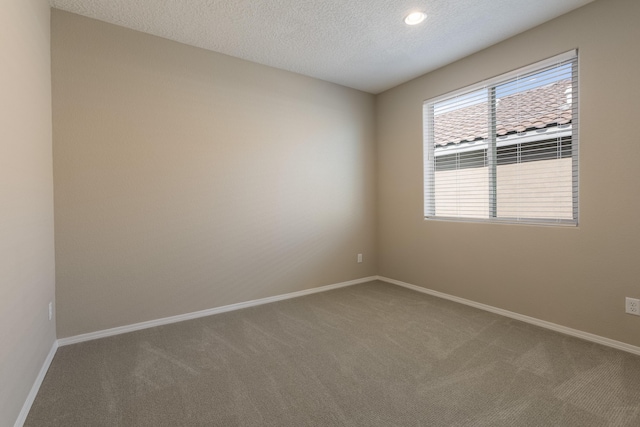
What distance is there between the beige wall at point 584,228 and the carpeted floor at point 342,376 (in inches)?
12.3

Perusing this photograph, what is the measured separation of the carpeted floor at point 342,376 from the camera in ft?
5.41

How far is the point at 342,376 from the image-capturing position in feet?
6.63

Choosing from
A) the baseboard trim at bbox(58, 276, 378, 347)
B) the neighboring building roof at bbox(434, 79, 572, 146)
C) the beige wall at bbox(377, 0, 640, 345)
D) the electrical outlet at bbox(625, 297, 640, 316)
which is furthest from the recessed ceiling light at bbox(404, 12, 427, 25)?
the baseboard trim at bbox(58, 276, 378, 347)

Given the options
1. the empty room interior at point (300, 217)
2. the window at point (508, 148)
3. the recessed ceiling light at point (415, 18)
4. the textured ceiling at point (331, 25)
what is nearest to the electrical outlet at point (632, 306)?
the empty room interior at point (300, 217)

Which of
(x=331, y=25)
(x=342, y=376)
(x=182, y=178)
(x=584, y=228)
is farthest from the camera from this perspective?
(x=182, y=178)

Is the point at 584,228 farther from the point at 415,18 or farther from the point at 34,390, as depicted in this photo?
the point at 34,390

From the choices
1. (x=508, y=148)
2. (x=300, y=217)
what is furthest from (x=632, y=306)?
(x=300, y=217)

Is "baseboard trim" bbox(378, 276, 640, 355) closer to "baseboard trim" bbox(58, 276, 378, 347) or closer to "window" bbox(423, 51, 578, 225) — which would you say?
"window" bbox(423, 51, 578, 225)

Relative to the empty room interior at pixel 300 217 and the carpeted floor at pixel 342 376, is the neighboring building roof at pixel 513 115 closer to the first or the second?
the empty room interior at pixel 300 217

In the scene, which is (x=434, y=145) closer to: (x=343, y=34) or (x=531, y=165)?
(x=531, y=165)

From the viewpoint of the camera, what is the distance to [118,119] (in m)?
2.72

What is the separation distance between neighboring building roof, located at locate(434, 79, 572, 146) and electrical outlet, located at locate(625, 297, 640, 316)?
151 centimetres

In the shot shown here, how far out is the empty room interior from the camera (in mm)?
1776

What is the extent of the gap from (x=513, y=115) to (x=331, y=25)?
1974 millimetres
